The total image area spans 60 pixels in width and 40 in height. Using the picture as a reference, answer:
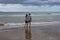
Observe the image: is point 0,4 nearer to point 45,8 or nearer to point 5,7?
point 5,7

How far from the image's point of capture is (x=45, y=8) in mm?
36531

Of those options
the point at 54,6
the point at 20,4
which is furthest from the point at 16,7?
the point at 54,6

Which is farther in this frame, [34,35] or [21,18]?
[21,18]

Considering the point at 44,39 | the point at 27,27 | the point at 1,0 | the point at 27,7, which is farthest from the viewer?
the point at 27,7

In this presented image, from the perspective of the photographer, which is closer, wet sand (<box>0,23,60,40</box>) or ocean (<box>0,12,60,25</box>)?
wet sand (<box>0,23,60,40</box>)

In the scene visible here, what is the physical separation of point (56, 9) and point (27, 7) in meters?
6.21

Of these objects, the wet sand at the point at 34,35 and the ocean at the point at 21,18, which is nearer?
the wet sand at the point at 34,35

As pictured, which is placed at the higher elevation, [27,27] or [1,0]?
[1,0]

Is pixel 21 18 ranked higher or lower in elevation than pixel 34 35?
higher

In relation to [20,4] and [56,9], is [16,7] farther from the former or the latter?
[56,9]

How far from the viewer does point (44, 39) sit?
25.8 ft

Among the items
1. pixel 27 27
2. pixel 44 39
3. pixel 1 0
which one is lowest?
pixel 44 39

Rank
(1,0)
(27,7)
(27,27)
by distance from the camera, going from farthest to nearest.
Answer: (27,7)
(1,0)
(27,27)

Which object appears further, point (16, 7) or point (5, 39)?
point (16, 7)
